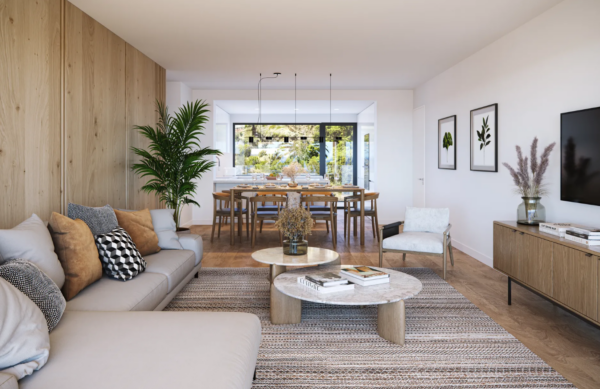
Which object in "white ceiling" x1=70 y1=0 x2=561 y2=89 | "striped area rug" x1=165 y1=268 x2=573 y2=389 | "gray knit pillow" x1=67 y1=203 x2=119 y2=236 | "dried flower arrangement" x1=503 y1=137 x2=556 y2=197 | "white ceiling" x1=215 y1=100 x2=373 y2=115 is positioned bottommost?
"striped area rug" x1=165 y1=268 x2=573 y2=389

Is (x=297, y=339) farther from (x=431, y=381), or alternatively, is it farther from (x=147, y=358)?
(x=147, y=358)

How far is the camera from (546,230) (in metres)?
3.19

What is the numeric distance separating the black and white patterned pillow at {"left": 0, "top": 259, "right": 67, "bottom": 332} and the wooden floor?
2712mm

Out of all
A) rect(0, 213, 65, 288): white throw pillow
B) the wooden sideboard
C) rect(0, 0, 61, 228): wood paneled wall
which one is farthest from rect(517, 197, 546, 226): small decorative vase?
rect(0, 0, 61, 228): wood paneled wall

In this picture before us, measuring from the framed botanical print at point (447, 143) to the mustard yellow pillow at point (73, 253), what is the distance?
5063 mm

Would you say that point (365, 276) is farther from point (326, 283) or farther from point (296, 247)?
point (296, 247)

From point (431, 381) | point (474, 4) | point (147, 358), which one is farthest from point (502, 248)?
point (147, 358)

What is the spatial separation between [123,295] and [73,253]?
0.41m

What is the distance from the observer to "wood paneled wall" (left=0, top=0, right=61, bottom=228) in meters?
2.99

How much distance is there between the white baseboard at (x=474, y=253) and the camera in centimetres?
497

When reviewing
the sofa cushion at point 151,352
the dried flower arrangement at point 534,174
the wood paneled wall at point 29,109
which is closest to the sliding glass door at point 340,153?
the dried flower arrangement at point 534,174

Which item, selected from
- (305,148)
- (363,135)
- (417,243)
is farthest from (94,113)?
(305,148)

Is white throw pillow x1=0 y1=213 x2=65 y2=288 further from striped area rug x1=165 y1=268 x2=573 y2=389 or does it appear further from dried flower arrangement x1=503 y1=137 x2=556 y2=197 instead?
dried flower arrangement x1=503 y1=137 x2=556 y2=197

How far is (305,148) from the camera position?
11328mm
